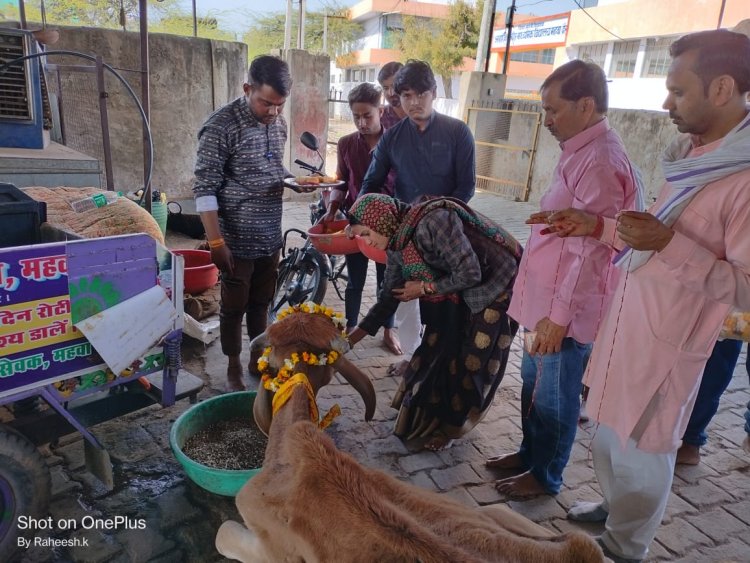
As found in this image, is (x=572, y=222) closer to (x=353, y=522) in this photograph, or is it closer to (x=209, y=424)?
(x=353, y=522)

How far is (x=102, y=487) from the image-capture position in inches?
109

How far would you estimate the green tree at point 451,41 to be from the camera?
Result: 23922 mm

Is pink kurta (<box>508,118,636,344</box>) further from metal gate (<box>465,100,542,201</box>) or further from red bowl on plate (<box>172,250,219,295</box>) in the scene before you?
metal gate (<box>465,100,542,201</box>)

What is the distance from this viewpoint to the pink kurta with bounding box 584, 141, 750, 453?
5.82ft

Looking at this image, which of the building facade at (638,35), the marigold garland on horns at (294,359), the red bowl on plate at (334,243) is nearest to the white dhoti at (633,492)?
the marigold garland on horns at (294,359)

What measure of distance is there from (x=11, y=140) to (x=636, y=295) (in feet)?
14.6

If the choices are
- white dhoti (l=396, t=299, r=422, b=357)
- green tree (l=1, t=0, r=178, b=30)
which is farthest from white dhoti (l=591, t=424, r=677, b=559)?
green tree (l=1, t=0, r=178, b=30)

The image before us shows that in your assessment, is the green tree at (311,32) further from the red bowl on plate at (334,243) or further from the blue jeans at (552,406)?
the blue jeans at (552,406)

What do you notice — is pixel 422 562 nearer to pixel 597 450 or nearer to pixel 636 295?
pixel 636 295

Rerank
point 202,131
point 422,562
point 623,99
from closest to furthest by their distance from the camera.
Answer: point 422,562 → point 202,131 → point 623,99

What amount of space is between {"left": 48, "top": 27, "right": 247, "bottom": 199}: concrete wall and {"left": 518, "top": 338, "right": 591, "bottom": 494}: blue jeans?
681cm

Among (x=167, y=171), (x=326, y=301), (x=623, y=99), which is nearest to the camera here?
(x=326, y=301)

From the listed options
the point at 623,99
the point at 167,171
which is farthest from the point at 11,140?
the point at 623,99

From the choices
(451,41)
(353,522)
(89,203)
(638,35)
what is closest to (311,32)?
(451,41)
